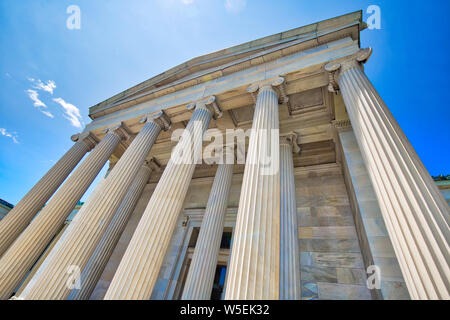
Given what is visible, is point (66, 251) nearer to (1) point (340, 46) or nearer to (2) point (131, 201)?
(2) point (131, 201)

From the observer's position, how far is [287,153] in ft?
39.7

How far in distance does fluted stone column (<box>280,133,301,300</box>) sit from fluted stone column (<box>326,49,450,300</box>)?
14.7 ft

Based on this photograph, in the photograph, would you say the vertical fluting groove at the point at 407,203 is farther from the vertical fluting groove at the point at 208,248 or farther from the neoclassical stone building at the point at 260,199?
the vertical fluting groove at the point at 208,248

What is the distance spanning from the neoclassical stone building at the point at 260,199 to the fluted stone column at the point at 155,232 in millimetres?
44

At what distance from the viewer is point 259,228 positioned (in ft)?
18.3

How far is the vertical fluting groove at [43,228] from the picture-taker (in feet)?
30.1

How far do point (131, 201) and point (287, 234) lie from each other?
12.7 metres

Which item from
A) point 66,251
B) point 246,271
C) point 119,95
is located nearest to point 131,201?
point 66,251

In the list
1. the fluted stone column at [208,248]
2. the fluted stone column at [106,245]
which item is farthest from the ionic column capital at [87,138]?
the fluted stone column at [208,248]

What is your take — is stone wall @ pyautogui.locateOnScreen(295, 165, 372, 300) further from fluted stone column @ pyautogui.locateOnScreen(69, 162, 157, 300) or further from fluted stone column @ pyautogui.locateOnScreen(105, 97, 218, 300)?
fluted stone column @ pyautogui.locateOnScreen(69, 162, 157, 300)

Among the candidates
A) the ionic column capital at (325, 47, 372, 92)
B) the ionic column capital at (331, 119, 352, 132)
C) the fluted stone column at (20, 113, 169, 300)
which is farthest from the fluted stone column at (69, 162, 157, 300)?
the ionic column capital at (325, 47, 372, 92)

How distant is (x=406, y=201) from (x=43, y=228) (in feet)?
51.0

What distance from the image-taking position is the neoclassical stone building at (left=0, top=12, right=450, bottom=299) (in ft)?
16.6
